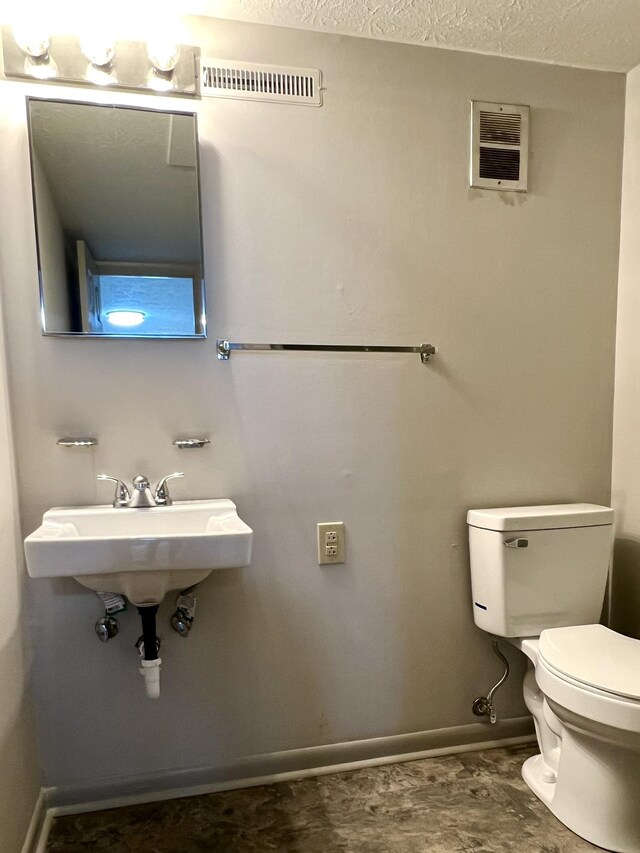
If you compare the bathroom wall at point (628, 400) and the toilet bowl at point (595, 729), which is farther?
the bathroom wall at point (628, 400)

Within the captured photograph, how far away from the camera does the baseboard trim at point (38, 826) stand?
126 centimetres

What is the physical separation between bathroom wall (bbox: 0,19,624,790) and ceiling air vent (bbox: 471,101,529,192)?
38mm

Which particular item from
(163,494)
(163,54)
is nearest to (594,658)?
(163,494)

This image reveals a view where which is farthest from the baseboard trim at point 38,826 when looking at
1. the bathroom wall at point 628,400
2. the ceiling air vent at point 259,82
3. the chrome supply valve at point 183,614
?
the ceiling air vent at point 259,82

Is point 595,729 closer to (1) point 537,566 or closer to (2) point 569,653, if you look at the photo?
(2) point 569,653

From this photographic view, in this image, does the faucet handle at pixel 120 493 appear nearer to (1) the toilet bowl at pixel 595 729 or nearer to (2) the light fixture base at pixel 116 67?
(2) the light fixture base at pixel 116 67

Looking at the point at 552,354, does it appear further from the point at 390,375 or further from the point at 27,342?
the point at 27,342

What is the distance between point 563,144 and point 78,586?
1.98m

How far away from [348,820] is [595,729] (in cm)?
70

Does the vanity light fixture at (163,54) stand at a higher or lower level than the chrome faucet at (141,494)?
higher

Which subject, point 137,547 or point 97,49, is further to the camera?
point 97,49

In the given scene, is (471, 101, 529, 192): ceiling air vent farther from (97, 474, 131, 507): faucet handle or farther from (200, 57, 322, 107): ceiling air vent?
(97, 474, 131, 507): faucet handle

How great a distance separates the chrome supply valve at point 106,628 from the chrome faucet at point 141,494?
31 centimetres

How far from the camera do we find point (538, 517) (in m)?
1.56
